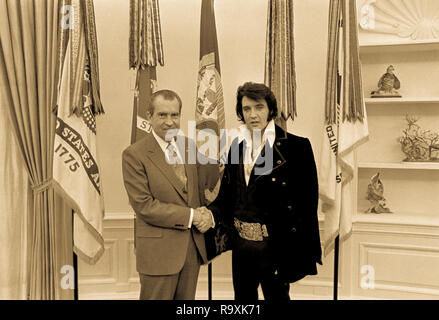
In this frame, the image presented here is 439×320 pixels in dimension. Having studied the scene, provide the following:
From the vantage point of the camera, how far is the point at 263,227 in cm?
204

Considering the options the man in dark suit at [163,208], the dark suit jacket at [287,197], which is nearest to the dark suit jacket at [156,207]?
the man in dark suit at [163,208]

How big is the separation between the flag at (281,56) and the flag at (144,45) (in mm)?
701

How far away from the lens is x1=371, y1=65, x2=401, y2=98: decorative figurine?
301 centimetres

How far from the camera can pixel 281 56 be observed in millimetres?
2432

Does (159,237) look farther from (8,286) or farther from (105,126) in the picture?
(8,286)

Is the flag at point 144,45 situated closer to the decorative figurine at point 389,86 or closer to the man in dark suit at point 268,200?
the man in dark suit at point 268,200

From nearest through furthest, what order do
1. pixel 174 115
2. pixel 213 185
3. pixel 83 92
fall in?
1. pixel 174 115
2. pixel 213 185
3. pixel 83 92

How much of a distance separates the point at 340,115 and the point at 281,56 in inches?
21.5

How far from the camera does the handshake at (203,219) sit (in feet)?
6.57

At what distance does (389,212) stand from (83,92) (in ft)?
8.12

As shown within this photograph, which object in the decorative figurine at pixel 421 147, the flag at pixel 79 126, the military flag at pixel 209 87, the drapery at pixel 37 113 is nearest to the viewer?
the flag at pixel 79 126

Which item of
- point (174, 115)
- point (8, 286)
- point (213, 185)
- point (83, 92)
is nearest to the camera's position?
point (174, 115)
